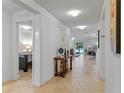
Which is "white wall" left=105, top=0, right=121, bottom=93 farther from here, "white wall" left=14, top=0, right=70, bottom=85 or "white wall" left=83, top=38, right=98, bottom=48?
"white wall" left=83, top=38, right=98, bottom=48

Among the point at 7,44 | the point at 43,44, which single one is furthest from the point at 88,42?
the point at 7,44

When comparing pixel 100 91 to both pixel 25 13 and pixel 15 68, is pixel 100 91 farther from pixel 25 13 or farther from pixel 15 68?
pixel 25 13

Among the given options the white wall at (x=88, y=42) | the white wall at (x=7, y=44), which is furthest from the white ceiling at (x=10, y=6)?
the white wall at (x=88, y=42)

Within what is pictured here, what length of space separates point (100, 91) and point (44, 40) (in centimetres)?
240

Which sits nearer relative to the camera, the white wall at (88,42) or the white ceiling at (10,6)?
the white ceiling at (10,6)

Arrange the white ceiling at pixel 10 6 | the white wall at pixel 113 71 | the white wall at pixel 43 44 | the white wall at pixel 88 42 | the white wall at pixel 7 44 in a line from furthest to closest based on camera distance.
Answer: the white wall at pixel 88 42, the white wall at pixel 7 44, the white wall at pixel 43 44, the white ceiling at pixel 10 6, the white wall at pixel 113 71

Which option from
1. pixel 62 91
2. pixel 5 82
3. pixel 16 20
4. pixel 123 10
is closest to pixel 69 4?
pixel 16 20

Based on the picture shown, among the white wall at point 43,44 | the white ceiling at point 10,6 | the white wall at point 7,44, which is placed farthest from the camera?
the white wall at point 7,44

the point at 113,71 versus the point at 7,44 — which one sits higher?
the point at 7,44

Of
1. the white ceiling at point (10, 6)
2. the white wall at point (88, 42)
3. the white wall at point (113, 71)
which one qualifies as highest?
the white ceiling at point (10, 6)

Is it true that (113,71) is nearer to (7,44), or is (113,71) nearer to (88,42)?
(7,44)

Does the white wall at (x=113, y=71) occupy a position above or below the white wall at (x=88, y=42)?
below

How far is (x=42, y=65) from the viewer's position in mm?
3840

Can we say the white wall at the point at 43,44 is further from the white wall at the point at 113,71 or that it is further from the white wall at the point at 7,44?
the white wall at the point at 113,71
